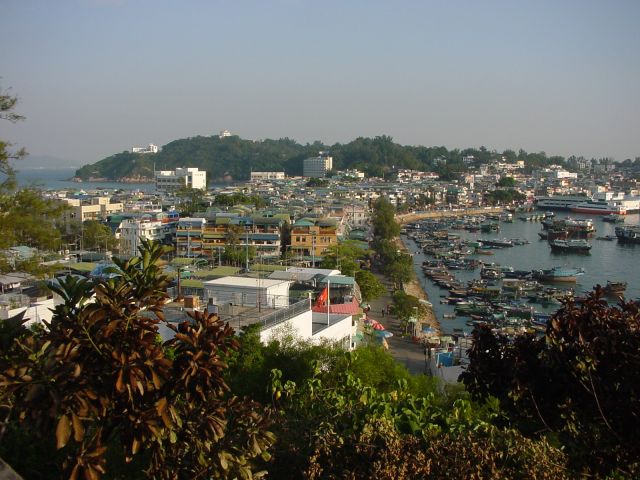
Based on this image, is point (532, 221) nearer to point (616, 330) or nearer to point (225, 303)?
point (225, 303)

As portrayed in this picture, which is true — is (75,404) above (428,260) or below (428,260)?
above

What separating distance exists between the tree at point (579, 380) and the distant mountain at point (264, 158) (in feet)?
123

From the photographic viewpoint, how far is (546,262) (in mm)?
14797

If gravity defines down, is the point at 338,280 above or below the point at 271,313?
below

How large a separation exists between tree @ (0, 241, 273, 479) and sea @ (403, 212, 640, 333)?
24.8 feet

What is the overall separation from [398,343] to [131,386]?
6.31m

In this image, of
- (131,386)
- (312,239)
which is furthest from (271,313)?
(312,239)

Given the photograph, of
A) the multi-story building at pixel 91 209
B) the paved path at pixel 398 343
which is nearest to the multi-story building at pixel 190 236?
the multi-story building at pixel 91 209

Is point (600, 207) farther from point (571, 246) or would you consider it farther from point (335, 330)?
point (335, 330)

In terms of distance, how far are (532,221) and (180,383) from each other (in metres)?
24.9

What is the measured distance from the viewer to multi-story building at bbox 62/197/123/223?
47.3ft

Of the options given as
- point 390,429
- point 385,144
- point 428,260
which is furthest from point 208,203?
point 385,144

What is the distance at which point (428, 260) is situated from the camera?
1460 cm

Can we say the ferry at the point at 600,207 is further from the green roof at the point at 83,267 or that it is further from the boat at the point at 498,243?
the green roof at the point at 83,267
